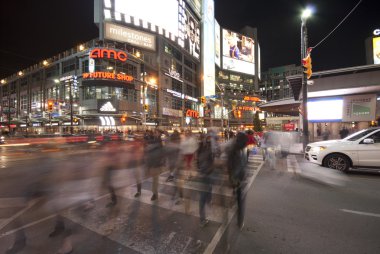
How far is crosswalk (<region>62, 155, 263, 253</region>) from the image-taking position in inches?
148

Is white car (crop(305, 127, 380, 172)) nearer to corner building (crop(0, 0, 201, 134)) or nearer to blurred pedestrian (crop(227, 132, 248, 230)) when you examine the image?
blurred pedestrian (crop(227, 132, 248, 230))

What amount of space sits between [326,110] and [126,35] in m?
20.8

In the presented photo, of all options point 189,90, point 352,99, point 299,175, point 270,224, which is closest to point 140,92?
point 189,90

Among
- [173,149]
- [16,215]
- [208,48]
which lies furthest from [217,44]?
[16,215]

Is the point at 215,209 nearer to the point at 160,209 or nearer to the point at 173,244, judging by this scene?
the point at 160,209

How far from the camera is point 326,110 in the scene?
21.3 m

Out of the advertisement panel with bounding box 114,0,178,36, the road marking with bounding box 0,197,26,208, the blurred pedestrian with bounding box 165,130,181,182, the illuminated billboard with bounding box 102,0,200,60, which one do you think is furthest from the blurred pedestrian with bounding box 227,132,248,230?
the advertisement panel with bounding box 114,0,178,36

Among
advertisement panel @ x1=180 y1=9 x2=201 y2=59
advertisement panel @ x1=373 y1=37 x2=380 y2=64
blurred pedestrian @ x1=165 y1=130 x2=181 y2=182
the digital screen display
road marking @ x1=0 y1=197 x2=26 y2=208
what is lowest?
road marking @ x1=0 y1=197 x2=26 y2=208

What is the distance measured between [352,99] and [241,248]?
22.1 metres

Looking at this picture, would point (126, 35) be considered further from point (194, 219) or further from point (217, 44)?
point (217, 44)

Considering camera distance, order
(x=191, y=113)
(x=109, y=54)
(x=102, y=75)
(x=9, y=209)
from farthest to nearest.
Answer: (x=191, y=113), (x=109, y=54), (x=102, y=75), (x=9, y=209)

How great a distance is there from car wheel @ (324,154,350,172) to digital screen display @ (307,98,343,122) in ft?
44.9

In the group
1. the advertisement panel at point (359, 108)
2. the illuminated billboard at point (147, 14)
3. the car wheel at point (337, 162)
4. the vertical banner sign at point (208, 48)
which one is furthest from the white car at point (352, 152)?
the vertical banner sign at point (208, 48)

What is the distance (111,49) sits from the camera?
135ft
